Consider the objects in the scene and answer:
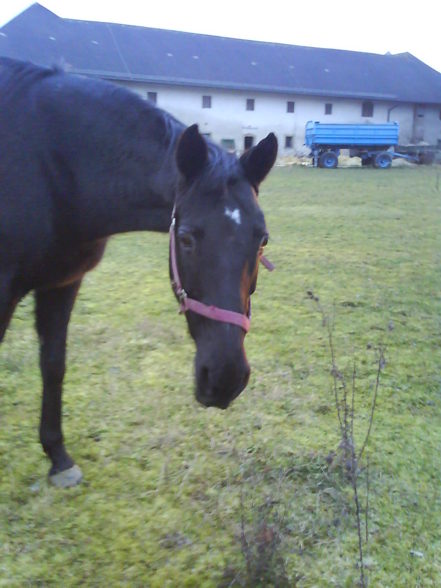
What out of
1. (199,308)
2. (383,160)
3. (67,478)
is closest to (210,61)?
(383,160)

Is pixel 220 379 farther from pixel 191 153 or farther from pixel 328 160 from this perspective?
pixel 328 160

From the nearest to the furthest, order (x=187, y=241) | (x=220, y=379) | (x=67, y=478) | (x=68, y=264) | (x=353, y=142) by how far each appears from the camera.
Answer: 1. (x=220, y=379)
2. (x=187, y=241)
3. (x=68, y=264)
4. (x=67, y=478)
5. (x=353, y=142)

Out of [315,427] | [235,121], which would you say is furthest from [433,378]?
[235,121]

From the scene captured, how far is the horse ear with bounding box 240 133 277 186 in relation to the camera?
6.86 ft

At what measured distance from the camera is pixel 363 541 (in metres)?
2.46

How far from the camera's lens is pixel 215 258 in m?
1.88

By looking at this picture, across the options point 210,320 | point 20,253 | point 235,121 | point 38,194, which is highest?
point 235,121

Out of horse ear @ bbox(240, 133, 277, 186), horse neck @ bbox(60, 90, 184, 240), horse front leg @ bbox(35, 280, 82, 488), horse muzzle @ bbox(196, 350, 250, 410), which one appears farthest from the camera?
horse front leg @ bbox(35, 280, 82, 488)

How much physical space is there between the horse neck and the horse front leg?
54 centimetres

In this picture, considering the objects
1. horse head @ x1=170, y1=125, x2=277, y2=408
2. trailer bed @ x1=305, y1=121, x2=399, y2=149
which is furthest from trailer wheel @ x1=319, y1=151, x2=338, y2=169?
horse head @ x1=170, y1=125, x2=277, y2=408

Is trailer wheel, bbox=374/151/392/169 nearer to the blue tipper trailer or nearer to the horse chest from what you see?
the blue tipper trailer

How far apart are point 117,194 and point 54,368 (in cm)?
116

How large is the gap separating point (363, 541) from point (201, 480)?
35.8 inches

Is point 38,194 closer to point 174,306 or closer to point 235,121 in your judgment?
point 174,306
